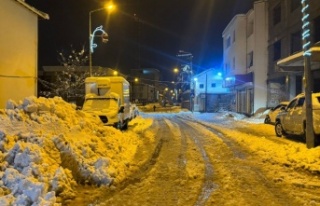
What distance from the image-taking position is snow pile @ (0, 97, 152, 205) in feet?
21.9

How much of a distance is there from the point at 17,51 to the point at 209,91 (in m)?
46.0

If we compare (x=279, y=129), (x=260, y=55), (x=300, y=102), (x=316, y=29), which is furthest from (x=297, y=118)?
(x=260, y=55)

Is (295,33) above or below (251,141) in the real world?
above

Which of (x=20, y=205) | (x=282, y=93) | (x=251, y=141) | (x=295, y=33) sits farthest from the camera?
(x=282, y=93)

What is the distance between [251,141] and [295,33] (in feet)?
57.2

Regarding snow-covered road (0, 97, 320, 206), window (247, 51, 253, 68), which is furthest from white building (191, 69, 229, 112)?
snow-covered road (0, 97, 320, 206)

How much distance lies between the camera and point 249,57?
42.2m

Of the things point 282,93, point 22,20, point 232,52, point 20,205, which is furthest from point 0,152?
point 232,52

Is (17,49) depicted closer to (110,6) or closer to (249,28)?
(110,6)

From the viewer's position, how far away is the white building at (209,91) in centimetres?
6331

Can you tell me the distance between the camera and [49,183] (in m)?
7.15

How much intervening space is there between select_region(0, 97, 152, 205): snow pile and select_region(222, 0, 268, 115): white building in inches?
1071

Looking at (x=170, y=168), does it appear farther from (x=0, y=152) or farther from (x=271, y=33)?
(x=271, y=33)

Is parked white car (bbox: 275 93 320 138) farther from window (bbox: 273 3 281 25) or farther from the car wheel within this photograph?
window (bbox: 273 3 281 25)
